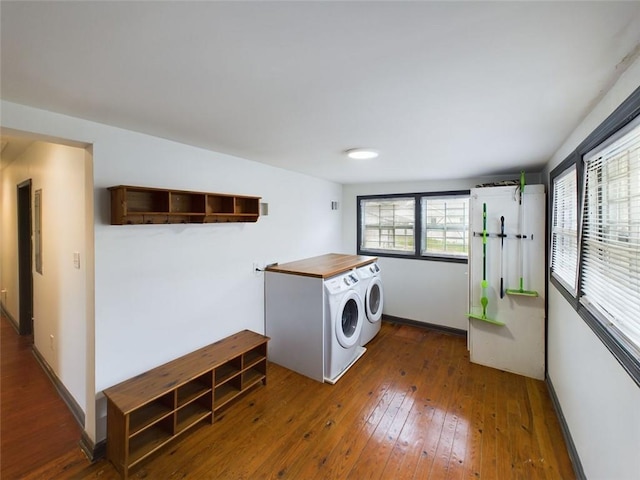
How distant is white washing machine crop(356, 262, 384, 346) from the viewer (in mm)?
3398

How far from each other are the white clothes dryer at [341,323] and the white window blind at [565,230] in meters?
1.79

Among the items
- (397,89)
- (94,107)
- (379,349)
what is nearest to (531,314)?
(379,349)

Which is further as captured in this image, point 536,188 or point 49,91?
point 536,188

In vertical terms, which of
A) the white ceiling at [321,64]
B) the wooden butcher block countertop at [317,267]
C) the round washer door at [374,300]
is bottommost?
the round washer door at [374,300]

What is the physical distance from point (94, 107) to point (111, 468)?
2187 millimetres

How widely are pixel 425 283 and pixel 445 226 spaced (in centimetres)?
86

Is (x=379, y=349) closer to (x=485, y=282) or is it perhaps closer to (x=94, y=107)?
(x=485, y=282)

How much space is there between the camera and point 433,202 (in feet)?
13.3

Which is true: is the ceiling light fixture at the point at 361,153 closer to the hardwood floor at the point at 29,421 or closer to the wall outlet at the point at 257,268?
the wall outlet at the point at 257,268

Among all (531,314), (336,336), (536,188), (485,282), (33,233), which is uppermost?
(536,188)

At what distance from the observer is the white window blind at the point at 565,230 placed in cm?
200

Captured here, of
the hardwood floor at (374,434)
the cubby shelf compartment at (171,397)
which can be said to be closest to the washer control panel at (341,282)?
the cubby shelf compartment at (171,397)

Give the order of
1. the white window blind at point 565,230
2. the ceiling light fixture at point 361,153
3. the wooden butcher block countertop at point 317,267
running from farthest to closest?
the wooden butcher block countertop at point 317,267 < the ceiling light fixture at point 361,153 < the white window blind at point 565,230

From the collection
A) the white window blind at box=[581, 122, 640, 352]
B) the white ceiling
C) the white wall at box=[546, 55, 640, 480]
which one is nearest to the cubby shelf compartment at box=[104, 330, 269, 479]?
the white ceiling
